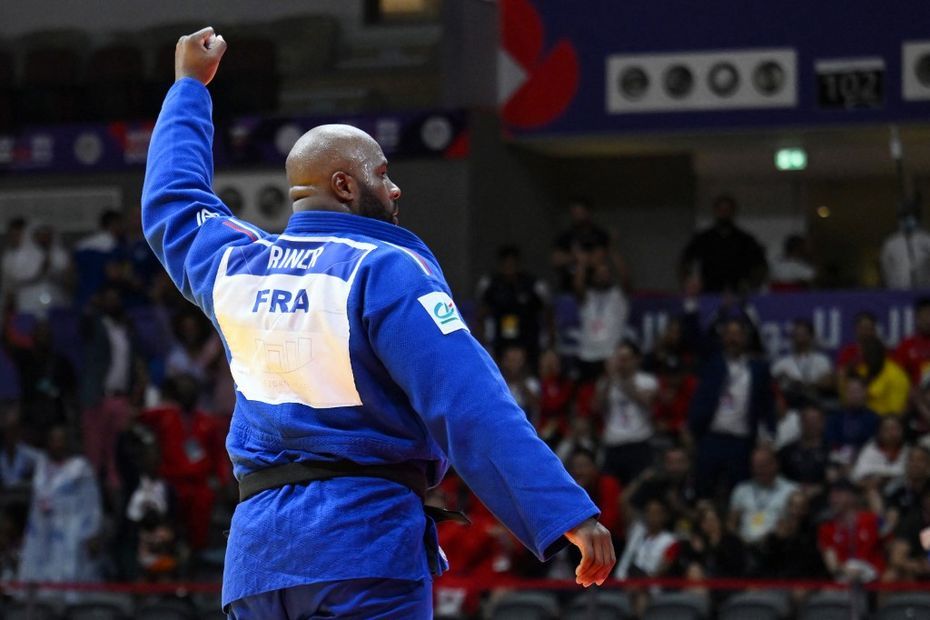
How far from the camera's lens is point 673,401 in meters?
13.2

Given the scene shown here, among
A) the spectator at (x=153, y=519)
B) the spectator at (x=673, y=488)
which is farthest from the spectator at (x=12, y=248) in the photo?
the spectator at (x=673, y=488)

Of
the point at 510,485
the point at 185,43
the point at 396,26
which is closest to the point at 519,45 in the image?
the point at 396,26

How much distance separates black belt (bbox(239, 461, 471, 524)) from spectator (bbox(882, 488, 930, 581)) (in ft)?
24.3

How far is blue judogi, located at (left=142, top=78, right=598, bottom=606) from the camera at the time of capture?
A: 3.12m

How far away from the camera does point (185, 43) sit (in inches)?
156

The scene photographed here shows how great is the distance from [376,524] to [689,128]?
13615 mm

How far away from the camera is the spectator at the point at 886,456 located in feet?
A: 37.2

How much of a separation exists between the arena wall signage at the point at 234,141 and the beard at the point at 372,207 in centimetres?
1282

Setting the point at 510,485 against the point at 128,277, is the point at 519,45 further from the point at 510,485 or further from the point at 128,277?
the point at 510,485

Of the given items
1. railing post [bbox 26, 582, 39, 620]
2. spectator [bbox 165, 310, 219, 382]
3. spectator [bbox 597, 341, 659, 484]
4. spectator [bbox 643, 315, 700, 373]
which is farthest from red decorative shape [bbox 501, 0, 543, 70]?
railing post [bbox 26, 582, 39, 620]

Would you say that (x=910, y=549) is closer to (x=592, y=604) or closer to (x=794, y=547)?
(x=794, y=547)

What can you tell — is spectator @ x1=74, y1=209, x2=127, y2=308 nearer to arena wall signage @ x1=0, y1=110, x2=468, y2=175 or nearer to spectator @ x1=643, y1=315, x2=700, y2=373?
arena wall signage @ x1=0, y1=110, x2=468, y2=175

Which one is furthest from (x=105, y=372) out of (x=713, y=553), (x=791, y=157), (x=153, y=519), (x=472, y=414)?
(x=472, y=414)

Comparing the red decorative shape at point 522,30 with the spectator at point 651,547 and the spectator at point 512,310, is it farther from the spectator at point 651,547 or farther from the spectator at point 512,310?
the spectator at point 651,547
